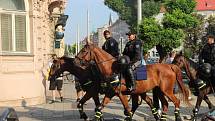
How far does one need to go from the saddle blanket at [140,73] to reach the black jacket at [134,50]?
→ 23 cm

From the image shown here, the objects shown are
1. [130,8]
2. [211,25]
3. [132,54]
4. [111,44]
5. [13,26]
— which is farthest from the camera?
[211,25]

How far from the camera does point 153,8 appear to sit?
51.9m

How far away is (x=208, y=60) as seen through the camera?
12.8 metres

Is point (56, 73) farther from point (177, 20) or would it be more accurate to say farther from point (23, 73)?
point (177, 20)

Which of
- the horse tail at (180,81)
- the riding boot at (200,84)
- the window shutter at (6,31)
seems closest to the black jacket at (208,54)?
the riding boot at (200,84)

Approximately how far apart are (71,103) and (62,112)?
2.95 m

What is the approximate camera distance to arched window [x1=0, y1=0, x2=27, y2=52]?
16391 millimetres

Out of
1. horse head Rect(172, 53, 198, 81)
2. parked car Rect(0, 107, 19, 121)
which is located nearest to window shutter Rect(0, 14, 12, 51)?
horse head Rect(172, 53, 198, 81)

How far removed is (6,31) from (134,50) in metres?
6.10

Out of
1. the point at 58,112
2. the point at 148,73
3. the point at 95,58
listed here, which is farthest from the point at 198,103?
the point at 58,112

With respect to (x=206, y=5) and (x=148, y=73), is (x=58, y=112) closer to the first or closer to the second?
(x=148, y=73)

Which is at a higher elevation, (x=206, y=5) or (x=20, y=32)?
(x=206, y=5)

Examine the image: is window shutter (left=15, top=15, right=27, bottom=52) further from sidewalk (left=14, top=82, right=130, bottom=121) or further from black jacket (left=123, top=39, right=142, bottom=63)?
black jacket (left=123, top=39, right=142, bottom=63)

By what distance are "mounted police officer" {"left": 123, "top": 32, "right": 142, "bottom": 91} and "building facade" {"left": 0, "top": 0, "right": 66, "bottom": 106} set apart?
5.48m
